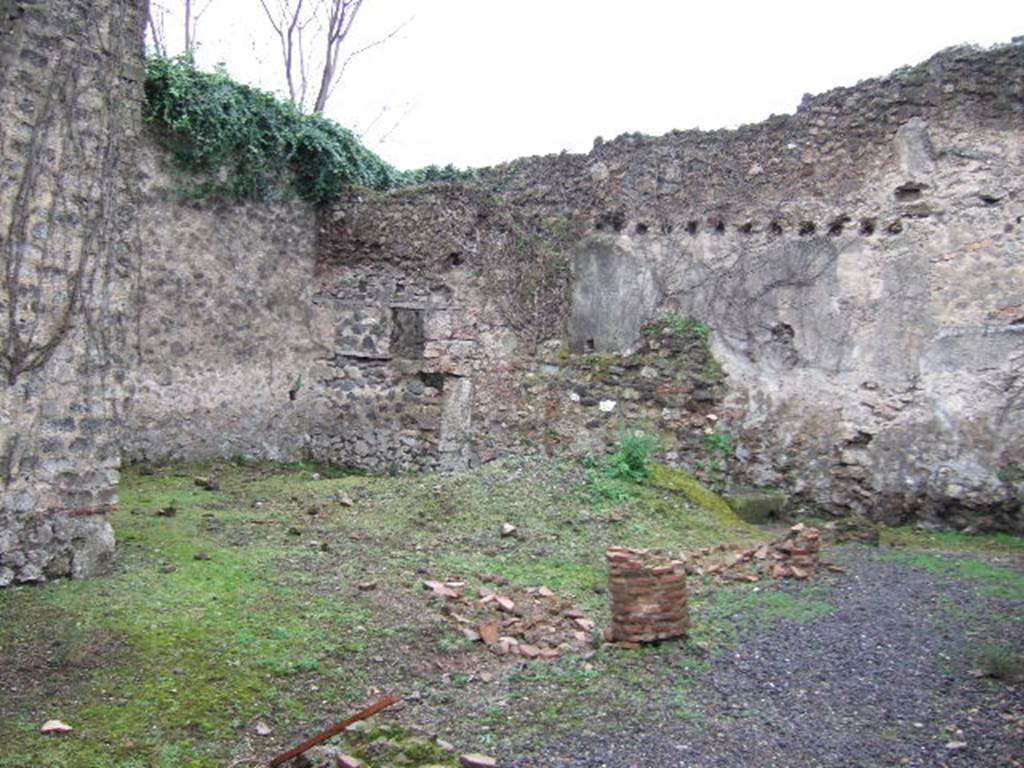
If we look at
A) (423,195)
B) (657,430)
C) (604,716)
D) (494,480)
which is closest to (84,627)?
(604,716)

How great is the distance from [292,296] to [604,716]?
7.80 meters

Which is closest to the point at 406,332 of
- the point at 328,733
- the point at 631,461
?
the point at 631,461

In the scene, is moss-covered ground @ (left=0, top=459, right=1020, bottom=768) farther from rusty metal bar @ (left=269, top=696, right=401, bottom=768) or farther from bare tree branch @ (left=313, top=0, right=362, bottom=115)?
bare tree branch @ (left=313, top=0, right=362, bottom=115)

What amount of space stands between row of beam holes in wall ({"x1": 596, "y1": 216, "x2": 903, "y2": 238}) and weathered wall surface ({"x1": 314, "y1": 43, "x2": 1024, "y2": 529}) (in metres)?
0.02

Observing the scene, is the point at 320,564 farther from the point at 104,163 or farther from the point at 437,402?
the point at 437,402

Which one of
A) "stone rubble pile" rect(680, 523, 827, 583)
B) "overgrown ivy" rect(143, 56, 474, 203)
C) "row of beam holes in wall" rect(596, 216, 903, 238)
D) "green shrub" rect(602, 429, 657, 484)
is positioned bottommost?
"stone rubble pile" rect(680, 523, 827, 583)

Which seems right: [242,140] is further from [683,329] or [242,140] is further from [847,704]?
[847,704]

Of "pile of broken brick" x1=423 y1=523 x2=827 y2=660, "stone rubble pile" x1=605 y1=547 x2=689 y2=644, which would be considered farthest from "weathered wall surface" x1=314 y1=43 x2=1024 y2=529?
"stone rubble pile" x1=605 y1=547 x2=689 y2=644

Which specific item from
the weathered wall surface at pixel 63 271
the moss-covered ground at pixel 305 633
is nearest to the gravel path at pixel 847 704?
the moss-covered ground at pixel 305 633

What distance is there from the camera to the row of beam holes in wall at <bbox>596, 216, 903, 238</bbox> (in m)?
9.80

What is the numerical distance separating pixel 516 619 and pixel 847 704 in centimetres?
192

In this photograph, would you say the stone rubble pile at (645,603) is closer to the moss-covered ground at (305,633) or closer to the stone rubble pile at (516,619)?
the moss-covered ground at (305,633)

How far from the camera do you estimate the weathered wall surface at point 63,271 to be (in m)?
5.42

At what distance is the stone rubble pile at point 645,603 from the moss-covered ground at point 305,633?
102mm
